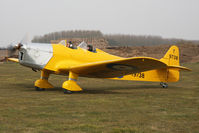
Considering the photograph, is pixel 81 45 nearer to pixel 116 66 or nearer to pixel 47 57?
pixel 47 57

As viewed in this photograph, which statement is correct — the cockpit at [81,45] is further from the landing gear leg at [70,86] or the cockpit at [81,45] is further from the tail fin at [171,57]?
the tail fin at [171,57]

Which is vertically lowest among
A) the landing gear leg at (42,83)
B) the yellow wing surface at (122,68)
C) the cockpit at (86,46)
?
the landing gear leg at (42,83)

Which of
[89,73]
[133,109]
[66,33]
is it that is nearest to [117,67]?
[89,73]

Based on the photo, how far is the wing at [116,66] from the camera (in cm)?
948

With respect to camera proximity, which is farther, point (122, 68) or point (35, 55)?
point (122, 68)

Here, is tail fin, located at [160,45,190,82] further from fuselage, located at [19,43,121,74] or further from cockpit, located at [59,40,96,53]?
fuselage, located at [19,43,121,74]

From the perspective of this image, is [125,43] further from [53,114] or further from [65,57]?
[53,114]

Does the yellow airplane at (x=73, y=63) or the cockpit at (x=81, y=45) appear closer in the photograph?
the yellow airplane at (x=73, y=63)

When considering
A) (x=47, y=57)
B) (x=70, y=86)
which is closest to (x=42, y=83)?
(x=47, y=57)

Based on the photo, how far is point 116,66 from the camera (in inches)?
403

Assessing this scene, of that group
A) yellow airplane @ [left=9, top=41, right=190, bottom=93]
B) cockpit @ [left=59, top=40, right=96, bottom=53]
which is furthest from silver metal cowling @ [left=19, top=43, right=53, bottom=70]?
cockpit @ [left=59, top=40, right=96, bottom=53]

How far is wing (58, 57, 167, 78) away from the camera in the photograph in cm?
948

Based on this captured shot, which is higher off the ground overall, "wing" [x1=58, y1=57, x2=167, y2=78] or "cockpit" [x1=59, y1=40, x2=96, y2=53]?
"cockpit" [x1=59, y1=40, x2=96, y2=53]

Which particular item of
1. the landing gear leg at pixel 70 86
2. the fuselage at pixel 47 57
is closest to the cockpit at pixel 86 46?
the fuselage at pixel 47 57
